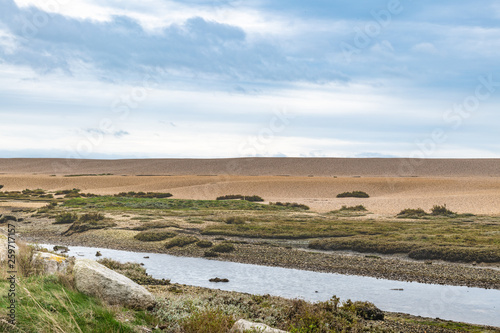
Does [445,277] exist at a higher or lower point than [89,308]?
lower

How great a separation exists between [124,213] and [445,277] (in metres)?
25.1

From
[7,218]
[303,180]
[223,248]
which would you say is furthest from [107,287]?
[303,180]

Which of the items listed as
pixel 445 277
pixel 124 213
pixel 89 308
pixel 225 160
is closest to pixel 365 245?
pixel 445 277

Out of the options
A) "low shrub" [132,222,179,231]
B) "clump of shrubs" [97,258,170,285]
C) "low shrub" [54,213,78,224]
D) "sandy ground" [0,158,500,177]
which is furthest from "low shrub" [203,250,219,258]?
"sandy ground" [0,158,500,177]

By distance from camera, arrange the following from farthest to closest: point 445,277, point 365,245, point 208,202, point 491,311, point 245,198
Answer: point 245,198, point 208,202, point 365,245, point 445,277, point 491,311

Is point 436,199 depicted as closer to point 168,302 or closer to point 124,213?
point 124,213

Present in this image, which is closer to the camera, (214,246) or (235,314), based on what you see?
(235,314)

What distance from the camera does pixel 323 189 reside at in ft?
208

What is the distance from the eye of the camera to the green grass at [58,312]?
6.97m

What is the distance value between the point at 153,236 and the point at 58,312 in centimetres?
1804

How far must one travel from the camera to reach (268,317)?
972cm

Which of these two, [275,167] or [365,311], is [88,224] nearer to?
[365,311]

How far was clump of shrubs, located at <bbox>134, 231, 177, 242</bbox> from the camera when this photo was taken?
24.9 m

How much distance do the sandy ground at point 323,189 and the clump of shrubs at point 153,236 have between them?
1925 cm
